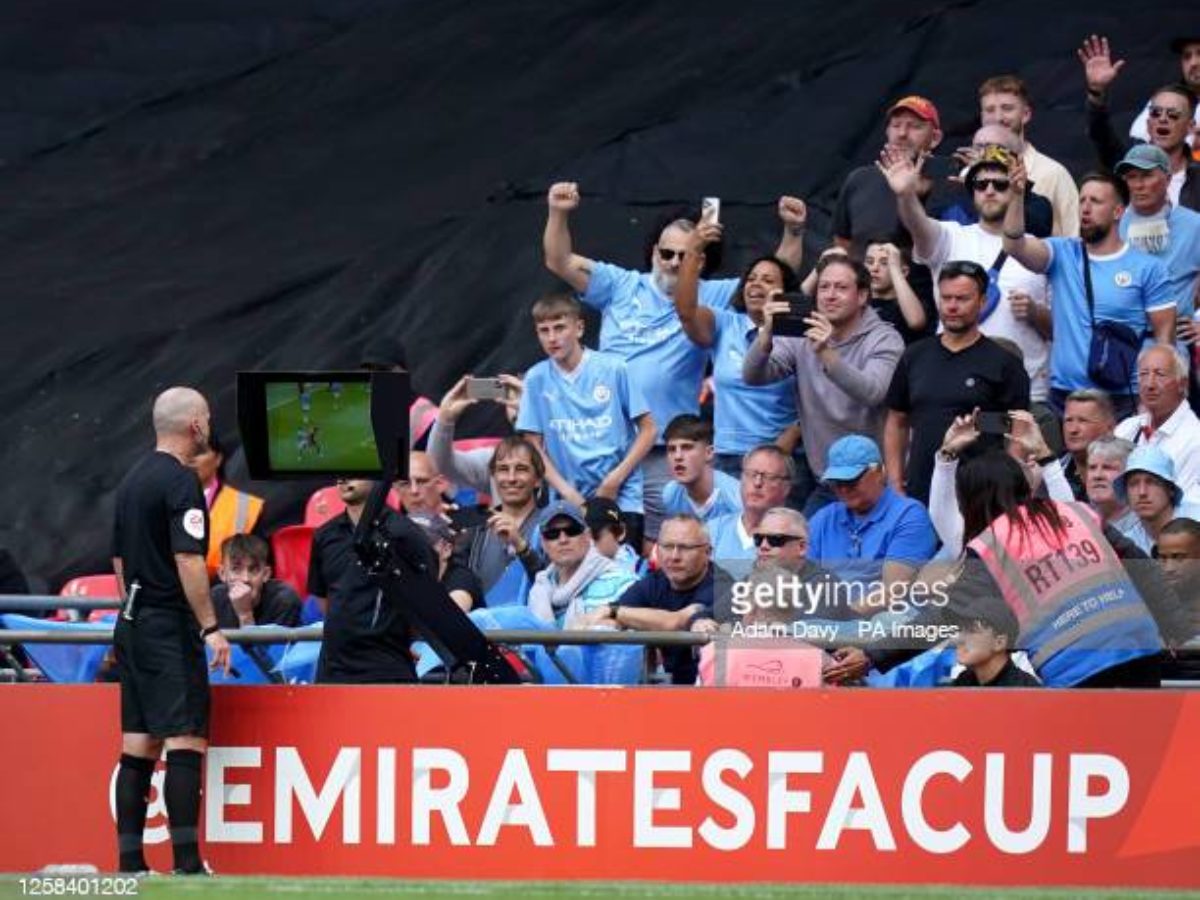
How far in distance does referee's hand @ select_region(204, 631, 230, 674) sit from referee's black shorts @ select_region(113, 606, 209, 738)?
0.09m

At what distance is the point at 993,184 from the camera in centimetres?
1210

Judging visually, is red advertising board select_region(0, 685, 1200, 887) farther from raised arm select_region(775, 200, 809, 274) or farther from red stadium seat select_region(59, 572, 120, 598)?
raised arm select_region(775, 200, 809, 274)

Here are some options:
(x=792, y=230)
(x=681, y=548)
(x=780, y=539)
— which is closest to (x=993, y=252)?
(x=792, y=230)

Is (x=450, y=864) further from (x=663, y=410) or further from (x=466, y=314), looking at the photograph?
(x=466, y=314)

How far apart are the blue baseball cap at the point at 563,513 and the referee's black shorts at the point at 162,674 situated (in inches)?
75.2

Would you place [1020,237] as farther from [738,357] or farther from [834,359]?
[738,357]

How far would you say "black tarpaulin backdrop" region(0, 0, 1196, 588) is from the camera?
14.4 meters

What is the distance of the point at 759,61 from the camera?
15.4 m

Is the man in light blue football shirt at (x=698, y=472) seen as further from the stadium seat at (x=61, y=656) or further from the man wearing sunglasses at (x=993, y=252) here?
the stadium seat at (x=61, y=656)

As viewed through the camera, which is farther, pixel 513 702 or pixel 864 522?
pixel 864 522

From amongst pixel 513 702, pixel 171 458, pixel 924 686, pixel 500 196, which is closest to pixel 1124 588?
pixel 924 686

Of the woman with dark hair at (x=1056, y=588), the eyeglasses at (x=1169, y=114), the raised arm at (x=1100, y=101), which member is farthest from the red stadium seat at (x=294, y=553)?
the eyeglasses at (x=1169, y=114)

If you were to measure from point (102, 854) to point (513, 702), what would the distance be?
162 centimetres

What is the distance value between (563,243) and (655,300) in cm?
49
